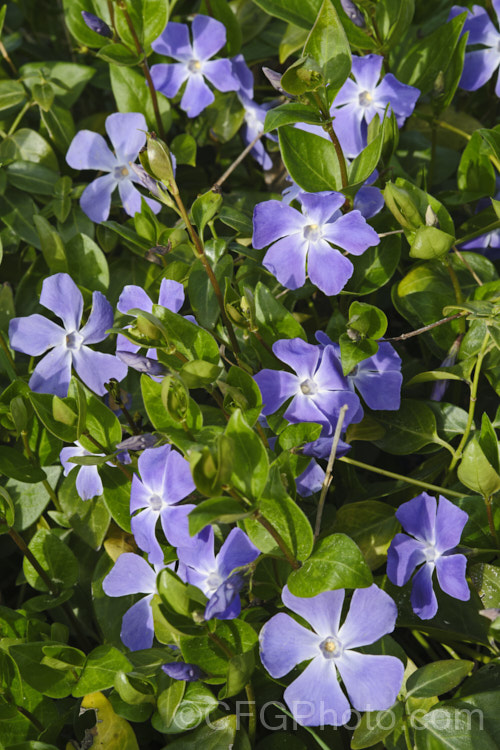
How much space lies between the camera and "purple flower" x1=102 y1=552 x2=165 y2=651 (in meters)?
1.04

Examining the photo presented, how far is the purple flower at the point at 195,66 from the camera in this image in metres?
1.46

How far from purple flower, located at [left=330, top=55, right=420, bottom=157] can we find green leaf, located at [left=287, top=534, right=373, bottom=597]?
76 centimetres

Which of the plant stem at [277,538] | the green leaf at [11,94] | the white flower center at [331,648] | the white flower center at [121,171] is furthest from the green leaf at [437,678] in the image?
the green leaf at [11,94]

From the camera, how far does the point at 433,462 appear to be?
1.20 m

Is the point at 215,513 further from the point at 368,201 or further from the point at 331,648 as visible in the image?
the point at 368,201

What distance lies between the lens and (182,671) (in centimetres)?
91

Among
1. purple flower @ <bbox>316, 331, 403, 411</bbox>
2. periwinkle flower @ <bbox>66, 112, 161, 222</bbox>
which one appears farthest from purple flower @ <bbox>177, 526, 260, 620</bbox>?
periwinkle flower @ <bbox>66, 112, 161, 222</bbox>

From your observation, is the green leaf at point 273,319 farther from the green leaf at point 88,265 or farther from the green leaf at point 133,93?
the green leaf at point 133,93

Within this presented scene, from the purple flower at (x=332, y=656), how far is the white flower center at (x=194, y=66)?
1.08 meters

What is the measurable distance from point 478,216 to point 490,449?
1.72 ft

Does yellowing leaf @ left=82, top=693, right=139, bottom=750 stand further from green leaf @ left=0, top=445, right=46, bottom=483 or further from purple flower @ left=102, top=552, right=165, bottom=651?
green leaf @ left=0, top=445, right=46, bottom=483

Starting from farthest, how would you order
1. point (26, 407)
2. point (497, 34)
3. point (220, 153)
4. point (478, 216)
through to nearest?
point (220, 153), point (497, 34), point (478, 216), point (26, 407)

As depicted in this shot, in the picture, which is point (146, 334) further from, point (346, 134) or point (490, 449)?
point (346, 134)

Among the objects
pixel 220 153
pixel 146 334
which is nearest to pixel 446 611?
pixel 146 334
